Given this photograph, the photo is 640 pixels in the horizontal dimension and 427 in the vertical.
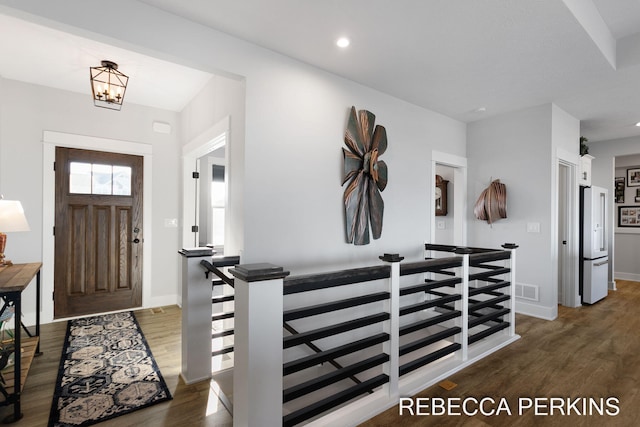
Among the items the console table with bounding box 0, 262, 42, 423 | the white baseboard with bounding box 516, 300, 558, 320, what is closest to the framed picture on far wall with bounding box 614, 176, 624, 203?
the white baseboard with bounding box 516, 300, 558, 320

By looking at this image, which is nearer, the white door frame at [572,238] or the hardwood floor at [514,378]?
the hardwood floor at [514,378]

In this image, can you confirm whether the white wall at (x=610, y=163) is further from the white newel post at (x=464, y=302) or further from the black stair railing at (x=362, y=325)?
the white newel post at (x=464, y=302)

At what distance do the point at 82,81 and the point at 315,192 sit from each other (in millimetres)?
2927

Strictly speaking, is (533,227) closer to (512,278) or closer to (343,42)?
(512,278)

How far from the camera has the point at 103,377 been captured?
2.46m

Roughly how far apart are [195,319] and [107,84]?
2471 mm

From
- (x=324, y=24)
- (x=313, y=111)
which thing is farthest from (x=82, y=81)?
(x=324, y=24)

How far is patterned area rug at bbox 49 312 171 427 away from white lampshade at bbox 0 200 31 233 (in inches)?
46.3

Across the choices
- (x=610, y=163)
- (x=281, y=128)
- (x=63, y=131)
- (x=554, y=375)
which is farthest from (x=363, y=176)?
(x=610, y=163)

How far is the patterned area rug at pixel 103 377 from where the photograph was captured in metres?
2.06

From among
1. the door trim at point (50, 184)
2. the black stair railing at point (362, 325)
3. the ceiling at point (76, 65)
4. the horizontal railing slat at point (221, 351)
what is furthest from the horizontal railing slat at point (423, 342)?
the door trim at point (50, 184)

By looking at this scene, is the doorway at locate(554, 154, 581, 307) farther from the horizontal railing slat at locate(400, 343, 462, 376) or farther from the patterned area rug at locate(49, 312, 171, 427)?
the patterned area rug at locate(49, 312, 171, 427)

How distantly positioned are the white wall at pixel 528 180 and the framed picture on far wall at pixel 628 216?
309cm

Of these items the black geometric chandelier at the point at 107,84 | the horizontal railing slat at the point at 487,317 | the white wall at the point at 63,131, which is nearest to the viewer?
the horizontal railing slat at the point at 487,317
